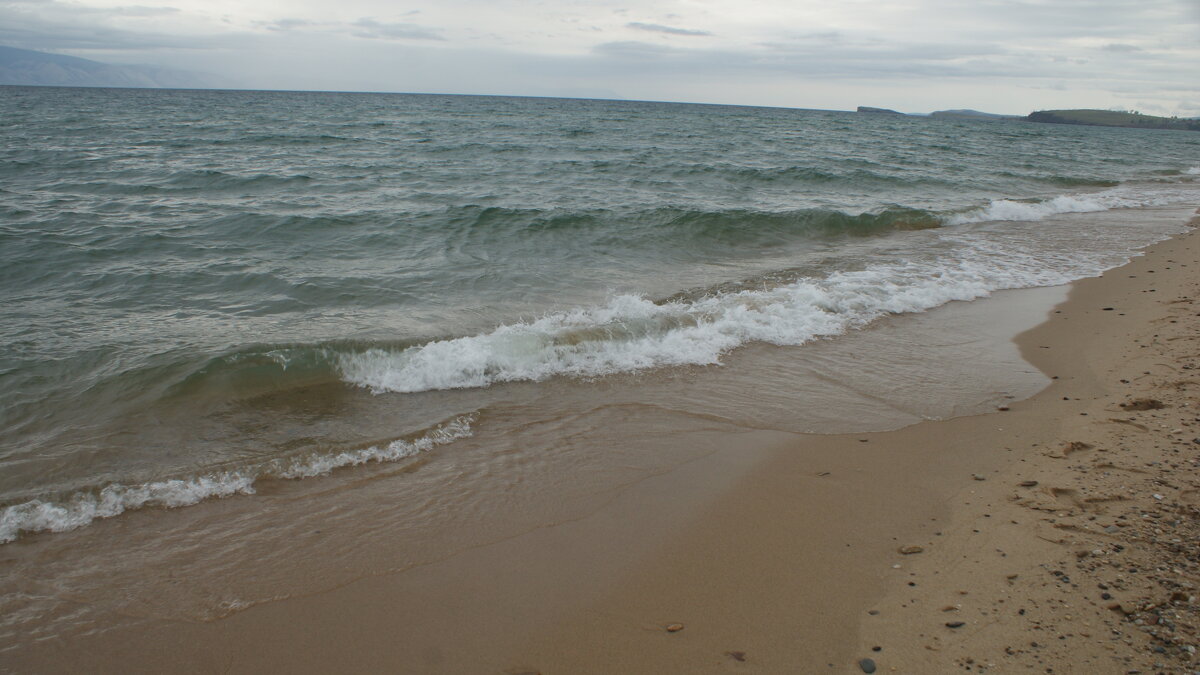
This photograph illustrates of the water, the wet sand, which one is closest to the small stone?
the wet sand

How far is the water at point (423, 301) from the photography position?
494cm

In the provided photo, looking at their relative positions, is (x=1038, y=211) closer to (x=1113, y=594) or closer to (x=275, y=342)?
(x=1113, y=594)

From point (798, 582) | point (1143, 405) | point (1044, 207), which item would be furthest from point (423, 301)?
point (1044, 207)

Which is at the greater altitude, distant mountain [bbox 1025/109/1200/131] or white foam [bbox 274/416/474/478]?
distant mountain [bbox 1025/109/1200/131]

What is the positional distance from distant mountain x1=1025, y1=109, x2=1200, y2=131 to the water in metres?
145

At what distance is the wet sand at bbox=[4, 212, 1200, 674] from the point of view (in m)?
2.75

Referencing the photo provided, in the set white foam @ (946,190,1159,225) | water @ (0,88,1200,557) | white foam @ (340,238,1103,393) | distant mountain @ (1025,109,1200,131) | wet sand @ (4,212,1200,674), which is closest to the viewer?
wet sand @ (4,212,1200,674)

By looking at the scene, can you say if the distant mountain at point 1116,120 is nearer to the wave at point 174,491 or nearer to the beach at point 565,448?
the beach at point 565,448

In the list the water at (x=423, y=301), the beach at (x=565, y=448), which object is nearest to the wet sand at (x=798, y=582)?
the beach at (x=565, y=448)

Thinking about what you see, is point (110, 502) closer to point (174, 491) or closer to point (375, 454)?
point (174, 491)

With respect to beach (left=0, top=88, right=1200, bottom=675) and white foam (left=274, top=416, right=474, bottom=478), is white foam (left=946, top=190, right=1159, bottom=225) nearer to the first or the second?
beach (left=0, top=88, right=1200, bottom=675)

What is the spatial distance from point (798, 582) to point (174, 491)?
3.94 metres

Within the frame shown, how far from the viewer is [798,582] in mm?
3229

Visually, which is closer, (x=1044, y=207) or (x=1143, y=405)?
(x=1143, y=405)
